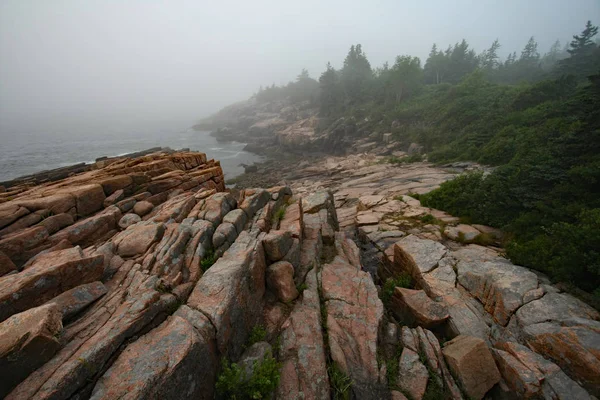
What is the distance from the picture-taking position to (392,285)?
37.8 feet

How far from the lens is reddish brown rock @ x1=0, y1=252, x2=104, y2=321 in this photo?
19.2 ft

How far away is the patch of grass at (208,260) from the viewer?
845 centimetres

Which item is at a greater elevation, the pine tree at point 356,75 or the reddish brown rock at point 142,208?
the pine tree at point 356,75

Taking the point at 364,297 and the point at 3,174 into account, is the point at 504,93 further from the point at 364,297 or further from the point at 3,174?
the point at 3,174

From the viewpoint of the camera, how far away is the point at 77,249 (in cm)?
810

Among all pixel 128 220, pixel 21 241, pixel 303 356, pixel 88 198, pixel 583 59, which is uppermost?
pixel 583 59

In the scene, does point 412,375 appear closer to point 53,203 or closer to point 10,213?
point 53,203

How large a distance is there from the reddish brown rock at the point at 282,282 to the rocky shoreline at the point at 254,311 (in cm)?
6

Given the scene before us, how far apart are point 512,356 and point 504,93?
50104mm

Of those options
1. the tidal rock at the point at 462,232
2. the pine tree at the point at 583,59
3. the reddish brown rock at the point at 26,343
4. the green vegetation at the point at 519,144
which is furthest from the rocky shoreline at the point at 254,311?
the pine tree at the point at 583,59

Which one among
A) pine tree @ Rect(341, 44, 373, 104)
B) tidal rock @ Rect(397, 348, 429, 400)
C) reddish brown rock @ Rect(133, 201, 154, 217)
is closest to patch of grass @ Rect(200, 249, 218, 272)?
reddish brown rock @ Rect(133, 201, 154, 217)

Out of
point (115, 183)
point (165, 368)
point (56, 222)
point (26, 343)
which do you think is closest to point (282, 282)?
point (165, 368)

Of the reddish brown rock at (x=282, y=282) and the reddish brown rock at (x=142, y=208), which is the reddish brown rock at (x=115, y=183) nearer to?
the reddish brown rock at (x=142, y=208)

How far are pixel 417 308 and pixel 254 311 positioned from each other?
21.9ft
